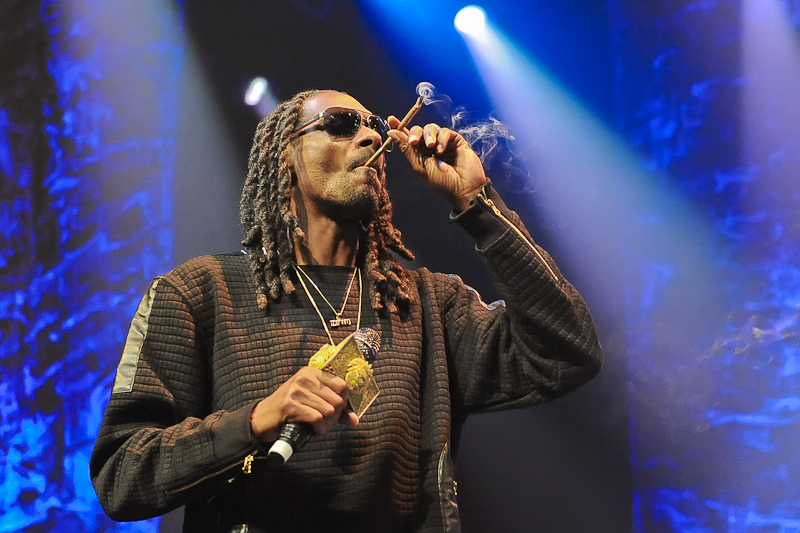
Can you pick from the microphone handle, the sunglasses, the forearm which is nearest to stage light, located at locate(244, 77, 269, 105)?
the sunglasses

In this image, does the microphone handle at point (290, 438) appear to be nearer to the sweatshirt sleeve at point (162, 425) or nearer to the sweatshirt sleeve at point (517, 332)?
the sweatshirt sleeve at point (162, 425)

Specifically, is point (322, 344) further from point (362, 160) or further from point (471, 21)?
point (471, 21)

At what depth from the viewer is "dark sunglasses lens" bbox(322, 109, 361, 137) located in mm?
Answer: 2170

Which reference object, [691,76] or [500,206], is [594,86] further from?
[500,206]

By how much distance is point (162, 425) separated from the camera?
178 centimetres

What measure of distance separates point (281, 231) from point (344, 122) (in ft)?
1.21

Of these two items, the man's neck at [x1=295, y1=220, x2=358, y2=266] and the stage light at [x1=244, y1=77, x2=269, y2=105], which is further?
the stage light at [x1=244, y1=77, x2=269, y2=105]

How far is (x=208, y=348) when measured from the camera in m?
1.91

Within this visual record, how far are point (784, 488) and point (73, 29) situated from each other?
11.9 ft

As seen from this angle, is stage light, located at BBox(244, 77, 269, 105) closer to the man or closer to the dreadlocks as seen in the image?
the dreadlocks

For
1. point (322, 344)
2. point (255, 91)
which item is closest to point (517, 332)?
point (322, 344)

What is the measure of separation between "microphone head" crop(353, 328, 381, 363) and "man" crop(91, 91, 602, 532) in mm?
28

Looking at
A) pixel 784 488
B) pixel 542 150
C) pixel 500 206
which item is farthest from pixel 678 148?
pixel 500 206

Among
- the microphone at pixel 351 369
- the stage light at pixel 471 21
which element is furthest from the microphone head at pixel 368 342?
the stage light at pixel 471 21
